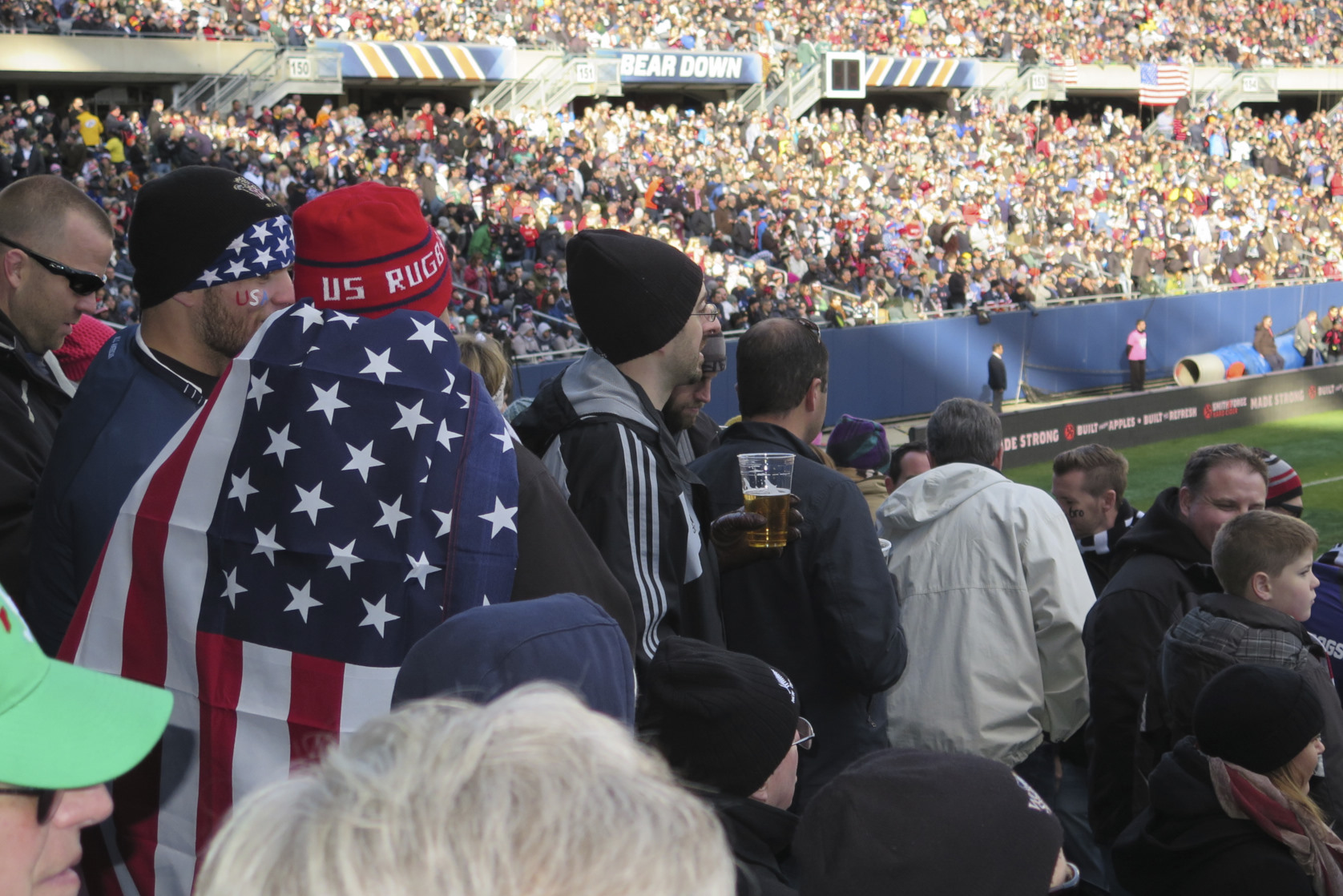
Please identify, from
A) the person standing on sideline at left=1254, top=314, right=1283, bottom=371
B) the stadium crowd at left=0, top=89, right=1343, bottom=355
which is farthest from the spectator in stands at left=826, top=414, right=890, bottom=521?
the person standing on sideline at left=1254, top=314, right=1283, bottom=371

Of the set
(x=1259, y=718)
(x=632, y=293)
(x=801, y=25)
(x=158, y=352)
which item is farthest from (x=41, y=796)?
(x=801, y=25)

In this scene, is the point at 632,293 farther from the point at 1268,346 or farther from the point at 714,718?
the point at 1268,346

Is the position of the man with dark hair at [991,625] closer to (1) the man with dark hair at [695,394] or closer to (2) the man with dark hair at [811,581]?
(2) the man with dark hair at [811,581]

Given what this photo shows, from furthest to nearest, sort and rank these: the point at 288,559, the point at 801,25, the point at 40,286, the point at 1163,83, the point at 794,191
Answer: the point at 1163,83
the point at 801,25
the point at 794,191
the point at 40,286
the point at 288,559

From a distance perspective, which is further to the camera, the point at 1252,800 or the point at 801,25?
the point at 801,25

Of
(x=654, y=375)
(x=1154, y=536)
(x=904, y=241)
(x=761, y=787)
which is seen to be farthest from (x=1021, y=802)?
(x=904, y=241)

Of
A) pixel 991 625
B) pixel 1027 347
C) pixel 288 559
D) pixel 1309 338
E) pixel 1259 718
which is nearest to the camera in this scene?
pixel 288 559

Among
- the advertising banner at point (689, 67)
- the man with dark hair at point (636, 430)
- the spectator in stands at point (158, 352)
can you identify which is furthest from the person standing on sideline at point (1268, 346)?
the spectator in stands at point (158, 352)

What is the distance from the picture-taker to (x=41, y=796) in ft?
3.89

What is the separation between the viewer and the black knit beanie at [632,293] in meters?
→ 2.70

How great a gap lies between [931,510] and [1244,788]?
1213mm

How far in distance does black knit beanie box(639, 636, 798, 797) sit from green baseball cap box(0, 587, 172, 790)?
0.95 metres

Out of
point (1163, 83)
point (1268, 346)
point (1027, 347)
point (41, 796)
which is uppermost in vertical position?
point (41, 796)

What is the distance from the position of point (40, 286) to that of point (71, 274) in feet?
0.25
